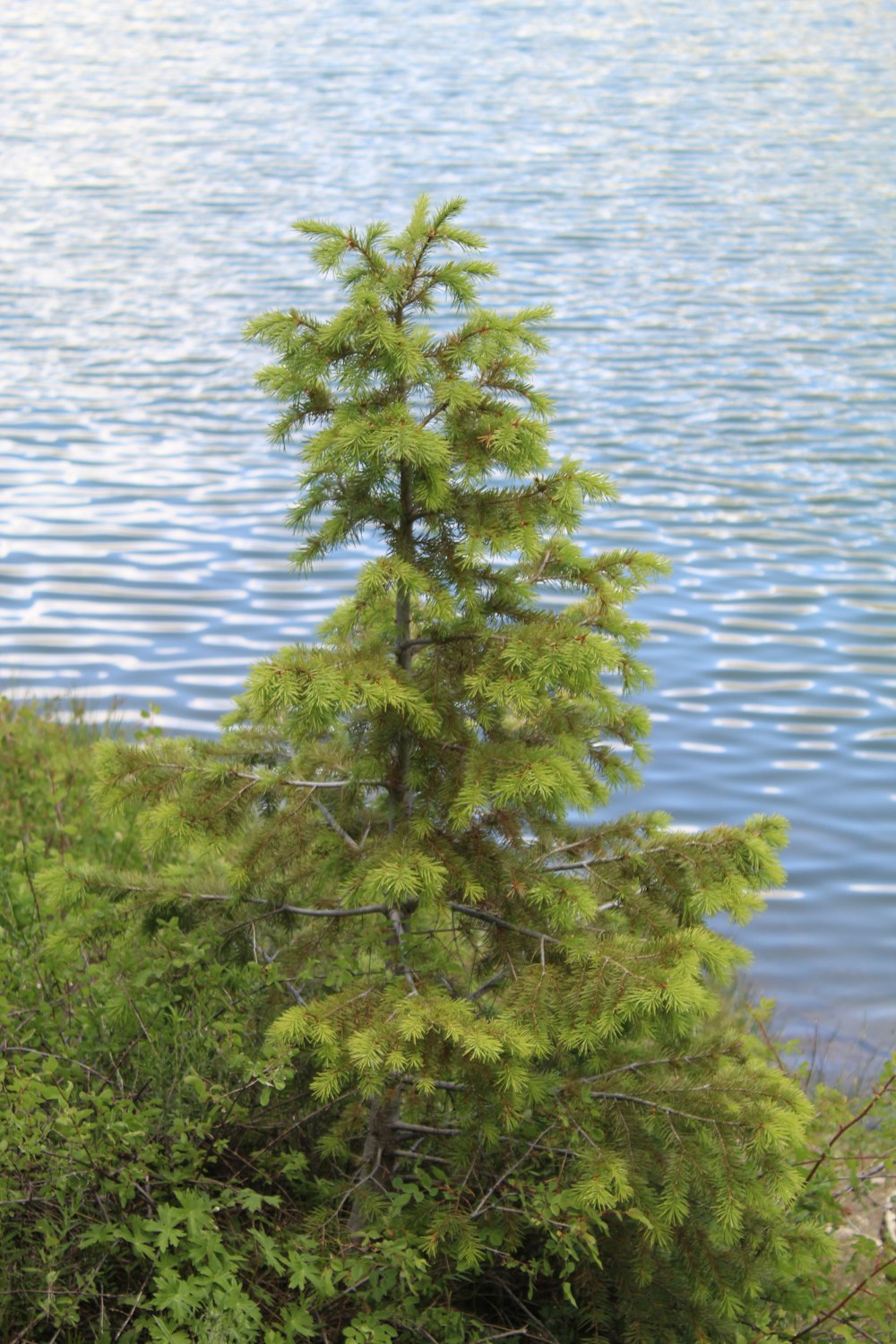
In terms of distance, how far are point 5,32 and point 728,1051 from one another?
47836 mm

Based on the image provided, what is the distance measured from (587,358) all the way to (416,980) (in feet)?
50.1

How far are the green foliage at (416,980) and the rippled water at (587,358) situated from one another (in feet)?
12.2

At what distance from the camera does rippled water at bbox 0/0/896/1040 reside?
428 inches

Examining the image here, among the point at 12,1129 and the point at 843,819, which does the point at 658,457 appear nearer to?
the point at 843,819

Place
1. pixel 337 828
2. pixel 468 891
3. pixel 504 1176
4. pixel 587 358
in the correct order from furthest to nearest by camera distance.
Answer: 1. pixel 587 358
2. pixel 337 828
3. pixel 468 891
4. pixel 504 1176

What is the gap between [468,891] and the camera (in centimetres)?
424

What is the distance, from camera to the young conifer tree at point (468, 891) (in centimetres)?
411

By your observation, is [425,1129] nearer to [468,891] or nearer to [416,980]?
[416,980]

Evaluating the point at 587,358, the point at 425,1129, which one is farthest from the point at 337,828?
the point at 587,358

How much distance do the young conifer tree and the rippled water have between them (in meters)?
3.72

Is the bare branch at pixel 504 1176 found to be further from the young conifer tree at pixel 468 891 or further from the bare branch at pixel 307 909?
the bare branch at pixel 307 909

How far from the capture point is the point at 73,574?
512 inches

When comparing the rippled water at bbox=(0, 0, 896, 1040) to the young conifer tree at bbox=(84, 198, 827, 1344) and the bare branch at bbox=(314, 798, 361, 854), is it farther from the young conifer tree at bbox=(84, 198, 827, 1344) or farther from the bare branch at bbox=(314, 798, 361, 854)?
the bare branch at bbox=(314, 798, 361, 854)

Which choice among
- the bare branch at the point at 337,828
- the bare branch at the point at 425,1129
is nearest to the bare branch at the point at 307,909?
the bare branch at the point at 337,828
